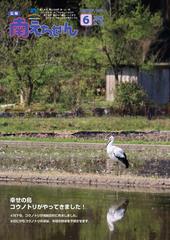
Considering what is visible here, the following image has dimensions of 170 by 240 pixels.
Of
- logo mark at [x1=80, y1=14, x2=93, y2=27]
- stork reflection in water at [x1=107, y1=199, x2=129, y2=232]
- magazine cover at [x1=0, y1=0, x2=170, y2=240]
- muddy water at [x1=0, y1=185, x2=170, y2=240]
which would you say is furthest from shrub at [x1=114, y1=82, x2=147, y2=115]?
stork reflection in water at [x1=107, y1=199, x2=129, y2=232]

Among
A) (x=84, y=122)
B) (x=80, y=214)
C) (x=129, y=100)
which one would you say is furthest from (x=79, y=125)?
(x=80, y=214)

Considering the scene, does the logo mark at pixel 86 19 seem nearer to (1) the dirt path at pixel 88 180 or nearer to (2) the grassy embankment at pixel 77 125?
(2) the grassy embankment at pixel 77 125

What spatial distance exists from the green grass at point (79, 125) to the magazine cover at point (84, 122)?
0.12ft

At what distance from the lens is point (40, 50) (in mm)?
34594

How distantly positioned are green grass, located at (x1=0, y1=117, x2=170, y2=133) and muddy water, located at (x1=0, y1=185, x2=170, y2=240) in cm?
1181

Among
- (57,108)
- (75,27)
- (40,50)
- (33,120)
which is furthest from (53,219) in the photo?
(75,27)

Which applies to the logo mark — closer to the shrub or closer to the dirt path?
the shrub

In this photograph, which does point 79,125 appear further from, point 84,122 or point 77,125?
point 84,122

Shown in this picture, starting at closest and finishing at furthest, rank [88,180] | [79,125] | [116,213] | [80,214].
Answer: [80,214], [116,213], [88,180], [79,125]

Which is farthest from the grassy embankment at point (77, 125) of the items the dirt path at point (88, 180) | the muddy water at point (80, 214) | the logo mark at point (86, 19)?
the muddy water at point (80, 214)

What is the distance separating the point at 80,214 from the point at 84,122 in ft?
50.8

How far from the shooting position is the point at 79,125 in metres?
27.3

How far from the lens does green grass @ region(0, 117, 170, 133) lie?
2684 centimetres

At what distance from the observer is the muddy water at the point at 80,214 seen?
1088cm
